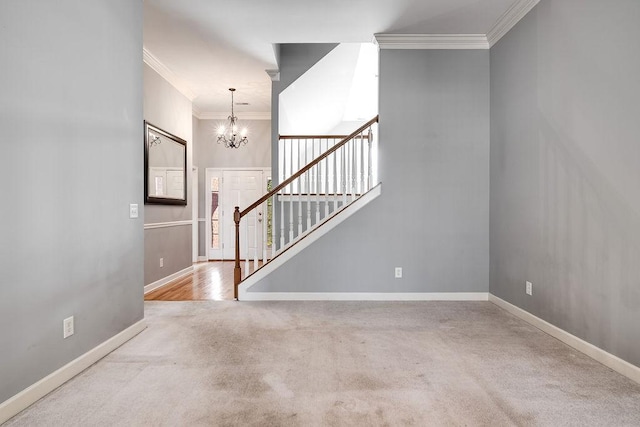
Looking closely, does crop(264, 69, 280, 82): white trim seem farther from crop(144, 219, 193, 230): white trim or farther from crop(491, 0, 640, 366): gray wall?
crop(491, 0, 640, 366): gray wall

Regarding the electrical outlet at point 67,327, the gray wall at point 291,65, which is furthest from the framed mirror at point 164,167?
the electrical outlet at point 67,327

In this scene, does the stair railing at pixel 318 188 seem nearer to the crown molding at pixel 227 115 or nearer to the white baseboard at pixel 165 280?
the white baseboard at pixel 165 280

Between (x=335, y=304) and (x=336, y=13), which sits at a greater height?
(x=336, y=13)

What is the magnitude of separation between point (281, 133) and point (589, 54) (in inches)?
154

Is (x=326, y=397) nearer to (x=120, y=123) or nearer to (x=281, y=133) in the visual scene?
(x=120, y=123)

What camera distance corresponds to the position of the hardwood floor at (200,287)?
4.59m

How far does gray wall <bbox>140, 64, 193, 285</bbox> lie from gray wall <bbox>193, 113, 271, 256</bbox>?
148 centimetres

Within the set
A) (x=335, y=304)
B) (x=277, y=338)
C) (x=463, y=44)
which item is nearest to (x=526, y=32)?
(x=463, y=44)

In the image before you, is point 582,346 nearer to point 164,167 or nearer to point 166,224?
point 166,224

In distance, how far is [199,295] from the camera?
15.4 ft

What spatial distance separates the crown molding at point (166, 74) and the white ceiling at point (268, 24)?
0.02 m

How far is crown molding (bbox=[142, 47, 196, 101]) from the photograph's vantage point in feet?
15.7

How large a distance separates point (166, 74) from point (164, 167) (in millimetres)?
1324

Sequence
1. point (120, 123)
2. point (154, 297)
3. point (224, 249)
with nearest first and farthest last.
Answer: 1. point (120, 123)
2. point (154, 297)
3. point (224, 249)
